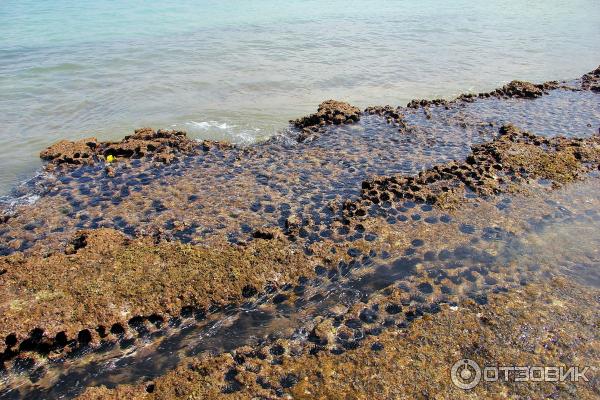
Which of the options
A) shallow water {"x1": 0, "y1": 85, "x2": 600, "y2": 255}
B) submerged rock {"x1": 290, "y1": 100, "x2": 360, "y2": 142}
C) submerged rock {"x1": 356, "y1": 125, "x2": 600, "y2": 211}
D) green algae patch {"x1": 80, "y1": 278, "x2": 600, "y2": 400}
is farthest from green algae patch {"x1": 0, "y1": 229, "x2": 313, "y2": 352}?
submerged rock {"x1": 290, "y1": 100, "x2": 360, "y2": 142}

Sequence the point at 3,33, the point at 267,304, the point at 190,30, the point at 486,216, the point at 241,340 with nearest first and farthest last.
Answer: the point at 241,340
the point at 267,304
the point at 486,216
the point at 3,33
the point at 190,30

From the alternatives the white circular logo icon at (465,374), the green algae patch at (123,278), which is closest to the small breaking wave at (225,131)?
the green algae patch at (123,278)

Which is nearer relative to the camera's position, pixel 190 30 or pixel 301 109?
pixel 301 109

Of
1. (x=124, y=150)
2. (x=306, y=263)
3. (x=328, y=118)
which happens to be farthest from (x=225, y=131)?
(x=306, y=263)

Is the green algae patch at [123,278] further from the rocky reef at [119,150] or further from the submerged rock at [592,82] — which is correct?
the submerged rock at [592,82]

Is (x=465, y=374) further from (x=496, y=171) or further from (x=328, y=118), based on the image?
(x=328, y=118)

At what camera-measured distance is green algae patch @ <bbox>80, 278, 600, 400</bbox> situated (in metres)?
3.31

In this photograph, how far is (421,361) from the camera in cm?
355

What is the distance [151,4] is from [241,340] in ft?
93.1

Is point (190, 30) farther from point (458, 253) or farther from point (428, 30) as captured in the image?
point (458, 253)

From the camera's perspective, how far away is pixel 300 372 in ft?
11.4

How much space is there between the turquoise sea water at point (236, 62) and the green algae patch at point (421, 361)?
5.29 metres

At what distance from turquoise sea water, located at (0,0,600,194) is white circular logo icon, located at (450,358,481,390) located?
6.15 m

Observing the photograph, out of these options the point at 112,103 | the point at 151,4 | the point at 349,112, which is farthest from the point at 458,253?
the point at 151,4
